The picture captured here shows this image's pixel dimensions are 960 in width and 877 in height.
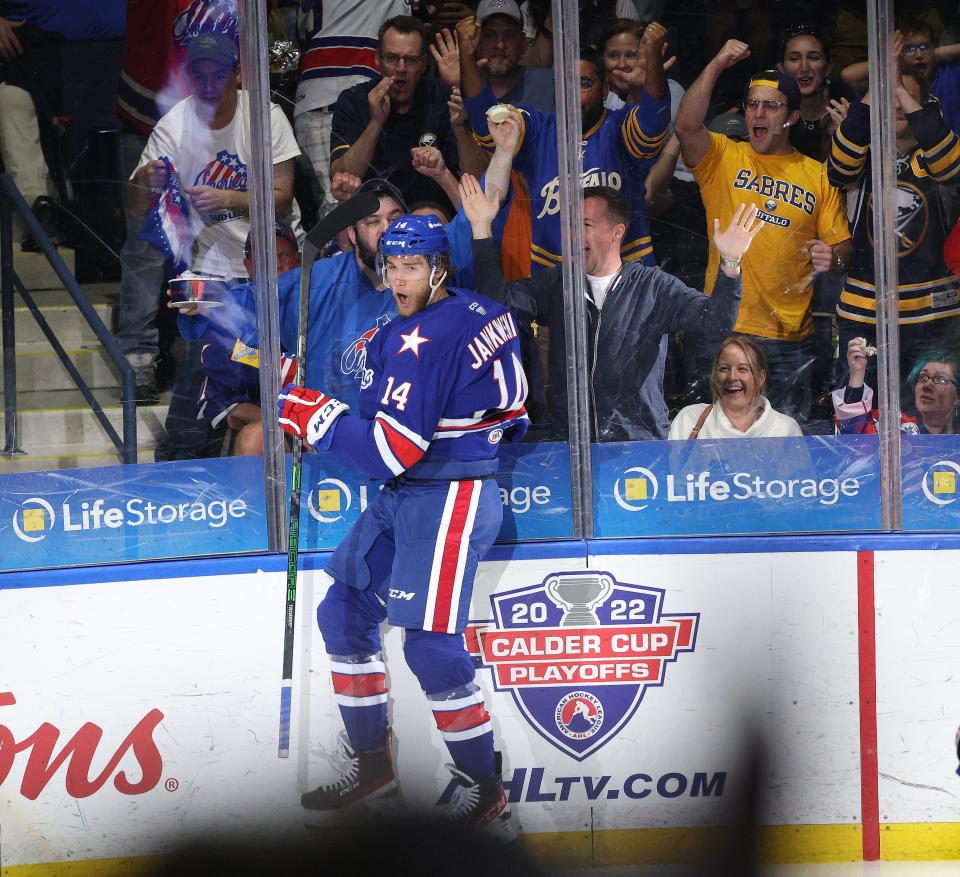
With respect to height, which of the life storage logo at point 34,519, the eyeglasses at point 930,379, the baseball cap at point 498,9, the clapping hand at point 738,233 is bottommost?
the life storage logo at point 34,519

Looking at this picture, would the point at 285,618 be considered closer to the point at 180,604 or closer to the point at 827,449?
the point at 180,604

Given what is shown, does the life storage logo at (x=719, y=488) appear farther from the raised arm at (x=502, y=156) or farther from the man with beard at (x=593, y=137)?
the raised arm at (x=502, y=156)

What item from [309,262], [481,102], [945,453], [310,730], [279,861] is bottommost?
[279,861]

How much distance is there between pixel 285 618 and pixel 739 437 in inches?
55.7

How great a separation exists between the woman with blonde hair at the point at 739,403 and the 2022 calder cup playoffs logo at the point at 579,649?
0.53 meters

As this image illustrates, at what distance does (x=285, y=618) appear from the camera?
3225 millimetres

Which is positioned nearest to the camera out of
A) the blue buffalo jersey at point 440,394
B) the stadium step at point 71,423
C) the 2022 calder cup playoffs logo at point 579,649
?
the blue buffalo jersey at point 440,394

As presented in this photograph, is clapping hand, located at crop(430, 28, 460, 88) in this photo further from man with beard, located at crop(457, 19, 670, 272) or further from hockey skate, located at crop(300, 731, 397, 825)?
hockey skate, located at crop(300, 731, 397, 825)

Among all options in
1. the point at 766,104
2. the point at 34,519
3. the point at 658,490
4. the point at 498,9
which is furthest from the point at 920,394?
the point at 34,519

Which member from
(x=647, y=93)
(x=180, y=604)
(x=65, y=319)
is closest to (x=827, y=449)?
(x=647, y=93)

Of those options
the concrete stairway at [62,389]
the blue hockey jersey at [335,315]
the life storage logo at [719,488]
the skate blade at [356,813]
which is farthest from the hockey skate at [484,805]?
the concrete stairway at [62,389]

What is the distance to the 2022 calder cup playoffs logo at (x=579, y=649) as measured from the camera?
10.9 feet

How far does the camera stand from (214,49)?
324cm

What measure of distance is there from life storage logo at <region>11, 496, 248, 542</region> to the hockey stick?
0.19 m
